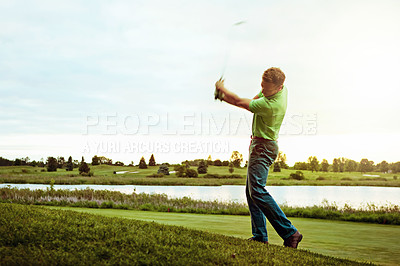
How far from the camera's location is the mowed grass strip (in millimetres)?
3973

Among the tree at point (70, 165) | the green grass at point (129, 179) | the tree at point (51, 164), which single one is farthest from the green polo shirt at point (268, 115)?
the tree at point (70, 165)

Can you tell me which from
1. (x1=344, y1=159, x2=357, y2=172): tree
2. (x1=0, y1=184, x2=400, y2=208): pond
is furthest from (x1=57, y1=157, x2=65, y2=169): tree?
(x1=344, y1=159, x2=357, y2=172): tree

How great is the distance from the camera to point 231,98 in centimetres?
507

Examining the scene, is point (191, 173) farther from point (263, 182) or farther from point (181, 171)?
point (263, 182)

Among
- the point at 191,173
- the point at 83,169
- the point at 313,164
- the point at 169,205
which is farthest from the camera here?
the point at 313,164

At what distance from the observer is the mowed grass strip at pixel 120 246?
397 cm

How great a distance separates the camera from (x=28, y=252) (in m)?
4.12

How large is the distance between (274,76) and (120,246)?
3.12 m

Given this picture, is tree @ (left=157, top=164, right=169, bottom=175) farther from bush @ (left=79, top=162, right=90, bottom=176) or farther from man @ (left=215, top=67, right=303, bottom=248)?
man @ (left=215, top=67, right=303, bottom=248)

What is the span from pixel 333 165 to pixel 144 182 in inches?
1458

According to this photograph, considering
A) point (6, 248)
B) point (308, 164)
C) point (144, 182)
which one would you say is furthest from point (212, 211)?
point (308, 164)

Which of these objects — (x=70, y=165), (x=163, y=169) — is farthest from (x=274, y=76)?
(x=70, y=165)

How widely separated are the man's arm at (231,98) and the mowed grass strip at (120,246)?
189cm

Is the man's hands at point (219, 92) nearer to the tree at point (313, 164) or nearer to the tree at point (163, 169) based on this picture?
the tree at point (163, 169)
